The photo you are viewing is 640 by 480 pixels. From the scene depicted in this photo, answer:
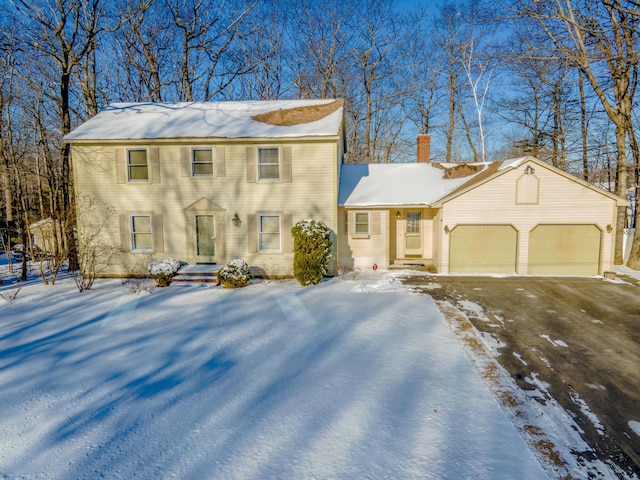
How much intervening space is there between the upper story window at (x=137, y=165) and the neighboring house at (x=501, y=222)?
7.33 meters

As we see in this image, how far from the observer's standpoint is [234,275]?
37.4 feet

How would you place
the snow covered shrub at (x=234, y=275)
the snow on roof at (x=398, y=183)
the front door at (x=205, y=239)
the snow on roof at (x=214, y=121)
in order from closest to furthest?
the snow covered shrub at (x=234, y=275), the snow on roof at (x=214, y=121), the front door at (x=205, y=239), the snow on roof at (x=398, y=183)

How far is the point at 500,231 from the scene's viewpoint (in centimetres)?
1327

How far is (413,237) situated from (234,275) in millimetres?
Answer: 7997

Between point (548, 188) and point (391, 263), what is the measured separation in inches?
246

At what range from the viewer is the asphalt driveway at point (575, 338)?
4.55 metres

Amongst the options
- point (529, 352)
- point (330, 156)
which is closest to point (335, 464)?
point (529, 352)

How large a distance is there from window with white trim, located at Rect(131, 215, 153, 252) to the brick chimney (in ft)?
41.9

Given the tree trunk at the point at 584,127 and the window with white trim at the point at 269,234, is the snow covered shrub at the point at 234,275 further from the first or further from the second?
the tree trunk at the point at 584,127

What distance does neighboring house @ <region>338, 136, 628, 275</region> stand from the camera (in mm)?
12750

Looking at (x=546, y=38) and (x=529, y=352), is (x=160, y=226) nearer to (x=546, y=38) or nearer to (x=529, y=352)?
(x=529, y=352)

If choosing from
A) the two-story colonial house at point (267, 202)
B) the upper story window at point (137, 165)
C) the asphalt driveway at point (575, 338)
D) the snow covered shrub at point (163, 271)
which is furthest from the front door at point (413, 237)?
the upper story window at point (137, 165)

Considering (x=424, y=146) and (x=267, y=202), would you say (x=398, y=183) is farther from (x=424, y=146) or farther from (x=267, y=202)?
(x=267, y=202)

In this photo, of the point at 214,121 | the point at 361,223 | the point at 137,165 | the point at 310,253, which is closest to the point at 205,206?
the point at 137,165
